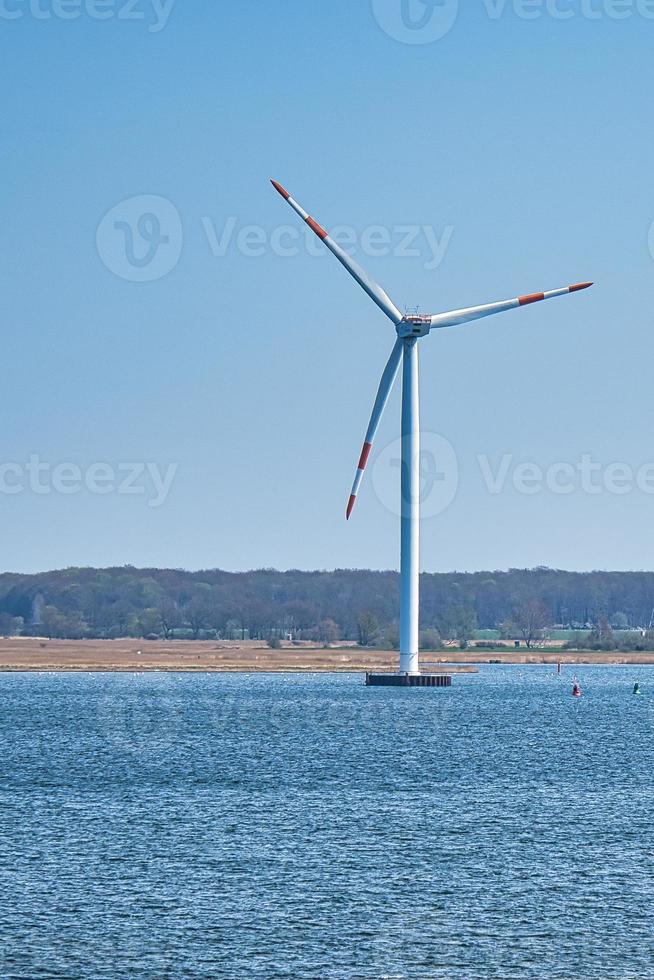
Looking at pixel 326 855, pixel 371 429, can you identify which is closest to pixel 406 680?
pixel 371 429

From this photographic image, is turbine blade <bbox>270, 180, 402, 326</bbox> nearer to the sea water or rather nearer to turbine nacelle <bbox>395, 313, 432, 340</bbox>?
turbine nacelle <bbox>395, 313, 432, 340</bbox>

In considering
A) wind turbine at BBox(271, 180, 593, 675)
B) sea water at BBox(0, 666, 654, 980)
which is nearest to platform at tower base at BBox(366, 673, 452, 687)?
wind turbine at BBox(271, 180, 593, 675)

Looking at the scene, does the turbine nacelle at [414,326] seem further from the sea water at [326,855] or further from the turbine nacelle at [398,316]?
the sea water at [326,855]

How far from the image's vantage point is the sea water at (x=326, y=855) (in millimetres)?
34812

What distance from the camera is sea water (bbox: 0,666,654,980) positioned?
114 feet

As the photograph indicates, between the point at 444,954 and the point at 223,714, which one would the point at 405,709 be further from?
the point at 444,954

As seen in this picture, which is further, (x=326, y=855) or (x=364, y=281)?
(x=364, y=281)

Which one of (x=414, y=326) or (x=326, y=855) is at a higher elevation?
(x=414, y=326)

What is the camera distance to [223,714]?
12119cm

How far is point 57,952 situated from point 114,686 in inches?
6072

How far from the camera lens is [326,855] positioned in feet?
156

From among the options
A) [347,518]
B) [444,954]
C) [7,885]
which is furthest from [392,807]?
[347,518]

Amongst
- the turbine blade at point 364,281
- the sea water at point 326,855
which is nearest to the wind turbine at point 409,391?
the turbine blade at point 364,281

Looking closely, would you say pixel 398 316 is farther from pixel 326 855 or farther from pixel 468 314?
pixel 326 855
